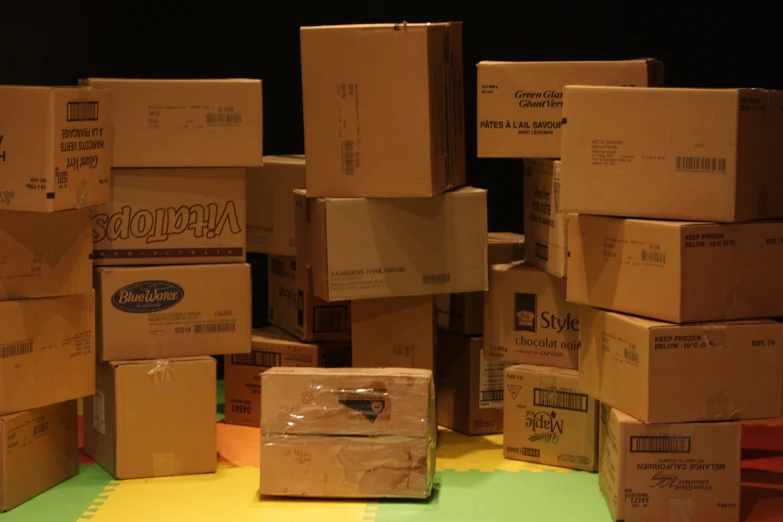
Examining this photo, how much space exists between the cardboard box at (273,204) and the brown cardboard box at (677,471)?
1.50 meters

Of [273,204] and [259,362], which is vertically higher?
[273,204]

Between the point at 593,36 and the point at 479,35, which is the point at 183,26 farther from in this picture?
the point at 593,36

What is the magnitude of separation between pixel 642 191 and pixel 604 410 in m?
0.80

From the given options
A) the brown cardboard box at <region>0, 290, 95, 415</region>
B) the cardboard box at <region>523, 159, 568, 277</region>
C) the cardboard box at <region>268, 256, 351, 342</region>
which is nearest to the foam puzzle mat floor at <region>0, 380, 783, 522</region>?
the brown cardboard box at <region>0, 290, 95, 415</region>

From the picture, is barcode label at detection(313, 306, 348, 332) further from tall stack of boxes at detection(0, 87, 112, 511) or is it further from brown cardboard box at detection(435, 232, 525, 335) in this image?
tall stack of boxes at detection(0, 87, 112, 511)

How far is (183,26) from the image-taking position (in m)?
4.53

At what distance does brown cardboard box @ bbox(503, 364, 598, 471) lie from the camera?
11.5 feet

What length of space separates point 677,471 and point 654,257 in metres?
0.61

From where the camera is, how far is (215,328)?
11.4 feet

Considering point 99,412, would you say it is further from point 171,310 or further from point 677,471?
point 677,471

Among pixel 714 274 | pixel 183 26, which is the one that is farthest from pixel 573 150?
pixel 183 26

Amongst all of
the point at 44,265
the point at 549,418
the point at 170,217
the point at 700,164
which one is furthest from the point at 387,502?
the point at 700,164

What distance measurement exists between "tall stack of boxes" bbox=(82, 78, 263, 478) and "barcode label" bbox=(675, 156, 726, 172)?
51.2 inches

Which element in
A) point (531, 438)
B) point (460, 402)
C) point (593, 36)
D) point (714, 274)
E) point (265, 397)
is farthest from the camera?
point (593, 36)
